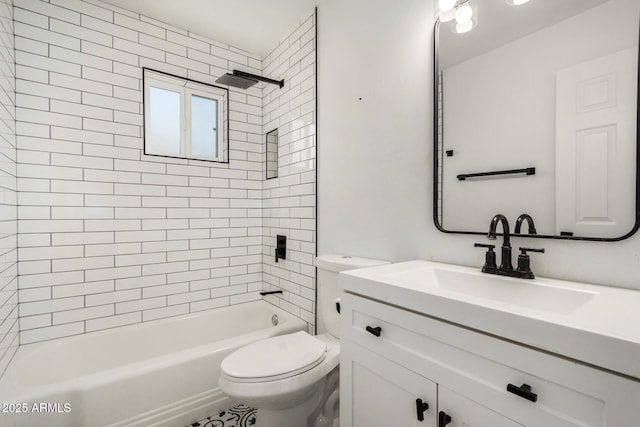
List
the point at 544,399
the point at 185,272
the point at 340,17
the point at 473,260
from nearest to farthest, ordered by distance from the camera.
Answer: the point at 544,399 → the point at 473,260 → the point at 340,17 → the point at 185,272

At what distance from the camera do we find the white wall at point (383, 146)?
1.34 metres

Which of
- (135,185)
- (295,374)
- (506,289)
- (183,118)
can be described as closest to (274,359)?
(295,374)

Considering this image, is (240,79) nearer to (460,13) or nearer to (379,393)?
(460,13)

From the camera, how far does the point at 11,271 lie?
167 cm

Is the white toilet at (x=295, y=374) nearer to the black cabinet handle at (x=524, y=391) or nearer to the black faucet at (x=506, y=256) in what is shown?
the black faucet at (x=506, y=256)

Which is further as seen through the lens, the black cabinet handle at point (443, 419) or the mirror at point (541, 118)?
the mirror at point (541, 118)

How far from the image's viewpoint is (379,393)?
1.02m

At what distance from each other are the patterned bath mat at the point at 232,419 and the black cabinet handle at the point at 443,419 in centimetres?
135

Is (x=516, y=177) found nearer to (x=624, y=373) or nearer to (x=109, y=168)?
(x=624, y=373)

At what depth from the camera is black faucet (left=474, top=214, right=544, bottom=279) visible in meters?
1.05

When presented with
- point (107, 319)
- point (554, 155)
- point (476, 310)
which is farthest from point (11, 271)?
point (554, 155)

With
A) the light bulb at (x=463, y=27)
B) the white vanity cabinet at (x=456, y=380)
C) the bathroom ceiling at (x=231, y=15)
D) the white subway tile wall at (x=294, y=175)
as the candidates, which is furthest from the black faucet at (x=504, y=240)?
the bathroom ceiling at (x=231, y=15)

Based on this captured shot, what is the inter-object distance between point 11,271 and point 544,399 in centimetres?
245

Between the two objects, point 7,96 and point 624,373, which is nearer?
point 624,373
